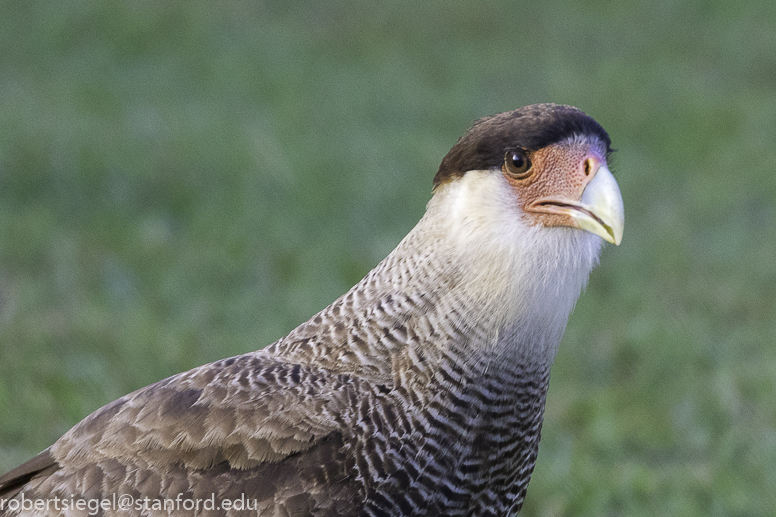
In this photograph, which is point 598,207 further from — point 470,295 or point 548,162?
point 470,295

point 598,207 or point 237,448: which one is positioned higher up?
point 598,207

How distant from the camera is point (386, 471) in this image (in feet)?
8.51

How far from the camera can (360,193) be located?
7.45 metres

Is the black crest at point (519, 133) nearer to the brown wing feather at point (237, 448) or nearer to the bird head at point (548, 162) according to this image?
the bird head at point (548, 162)

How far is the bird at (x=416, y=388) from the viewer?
258 cm

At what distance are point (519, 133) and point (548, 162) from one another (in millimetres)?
111

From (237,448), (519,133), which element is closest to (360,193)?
(519,133)

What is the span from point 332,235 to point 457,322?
409cm

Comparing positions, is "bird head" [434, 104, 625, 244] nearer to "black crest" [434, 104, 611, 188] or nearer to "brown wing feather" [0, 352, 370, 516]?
"black crest" [434, 104, 611, 188]

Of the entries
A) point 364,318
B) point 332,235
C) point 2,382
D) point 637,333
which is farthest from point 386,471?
point 332,235

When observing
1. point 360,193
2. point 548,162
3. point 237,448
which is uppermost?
point 360,193

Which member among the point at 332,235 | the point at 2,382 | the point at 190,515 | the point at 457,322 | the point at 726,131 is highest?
the point at 726,131

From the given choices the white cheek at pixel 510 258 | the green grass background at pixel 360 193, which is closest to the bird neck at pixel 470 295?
the white cheek at pixel 510 258

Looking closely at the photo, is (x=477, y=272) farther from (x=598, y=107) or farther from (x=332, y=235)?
(x=598, y=107)
